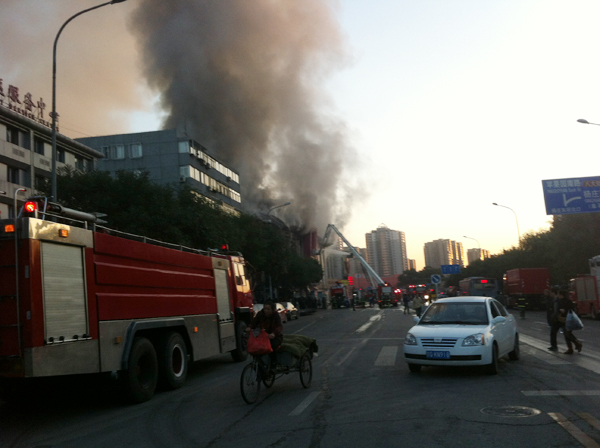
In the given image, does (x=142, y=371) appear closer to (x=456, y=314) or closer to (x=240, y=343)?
(x=240, y=343)

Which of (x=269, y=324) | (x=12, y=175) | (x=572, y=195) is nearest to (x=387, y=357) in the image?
(x=269, y=324)

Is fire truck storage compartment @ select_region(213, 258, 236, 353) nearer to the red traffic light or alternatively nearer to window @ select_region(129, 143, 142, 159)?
the red traffic light

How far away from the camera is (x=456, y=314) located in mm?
11125

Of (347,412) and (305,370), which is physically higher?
(305,370)

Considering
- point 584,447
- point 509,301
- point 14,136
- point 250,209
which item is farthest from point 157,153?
point 584,447

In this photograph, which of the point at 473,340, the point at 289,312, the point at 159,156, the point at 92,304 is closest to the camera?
the point at 92,304

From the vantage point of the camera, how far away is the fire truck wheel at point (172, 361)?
9.78 metres

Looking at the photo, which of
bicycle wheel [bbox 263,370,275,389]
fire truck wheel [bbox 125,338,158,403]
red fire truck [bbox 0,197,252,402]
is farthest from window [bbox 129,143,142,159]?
bicycle wheel [bbox 263,370,275,389]

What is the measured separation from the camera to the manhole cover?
6.74 m

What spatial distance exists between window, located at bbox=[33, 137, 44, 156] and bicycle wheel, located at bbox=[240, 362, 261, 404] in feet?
125

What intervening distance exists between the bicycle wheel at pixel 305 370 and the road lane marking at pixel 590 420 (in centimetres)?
415

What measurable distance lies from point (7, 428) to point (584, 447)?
6.79 m

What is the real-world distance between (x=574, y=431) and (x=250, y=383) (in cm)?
428

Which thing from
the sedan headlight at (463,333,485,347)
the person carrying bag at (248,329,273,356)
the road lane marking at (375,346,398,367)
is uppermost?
the person carrying bag at (248,329,273,356)
